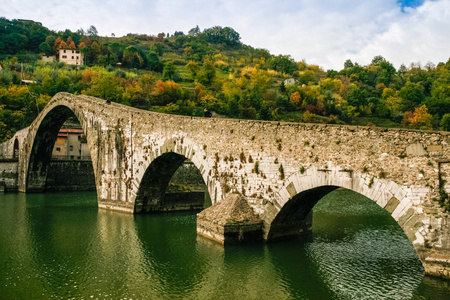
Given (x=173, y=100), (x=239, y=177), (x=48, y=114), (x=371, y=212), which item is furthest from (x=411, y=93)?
(x=239, y=177)

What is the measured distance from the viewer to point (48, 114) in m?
31.1

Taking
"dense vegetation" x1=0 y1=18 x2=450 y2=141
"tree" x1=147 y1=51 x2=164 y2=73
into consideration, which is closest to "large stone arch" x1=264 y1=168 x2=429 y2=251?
"dense vegetation" x1=0 y1=18 x2=450 y2=141

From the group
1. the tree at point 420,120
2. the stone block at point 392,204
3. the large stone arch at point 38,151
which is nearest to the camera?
the stone block at point 392,204

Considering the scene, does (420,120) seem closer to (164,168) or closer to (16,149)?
(164,168)

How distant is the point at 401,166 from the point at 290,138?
380cm

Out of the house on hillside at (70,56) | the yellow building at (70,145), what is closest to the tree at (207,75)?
the house on hillside at (70,56)

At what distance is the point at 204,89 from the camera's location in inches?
2972

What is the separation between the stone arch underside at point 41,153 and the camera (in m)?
32.7

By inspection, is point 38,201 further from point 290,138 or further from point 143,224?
point 290,138

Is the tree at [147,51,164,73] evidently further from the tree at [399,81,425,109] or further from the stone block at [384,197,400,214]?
the stone block at [384,197,400,214]

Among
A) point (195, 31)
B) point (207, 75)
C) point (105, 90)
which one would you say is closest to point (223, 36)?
point (195, 31)

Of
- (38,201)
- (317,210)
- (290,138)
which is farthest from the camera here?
(38,201)

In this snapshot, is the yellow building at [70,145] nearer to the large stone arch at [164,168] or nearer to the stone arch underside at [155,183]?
the stone arch underside at [155,183]

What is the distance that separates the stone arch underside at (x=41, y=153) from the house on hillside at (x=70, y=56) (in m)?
59.4
